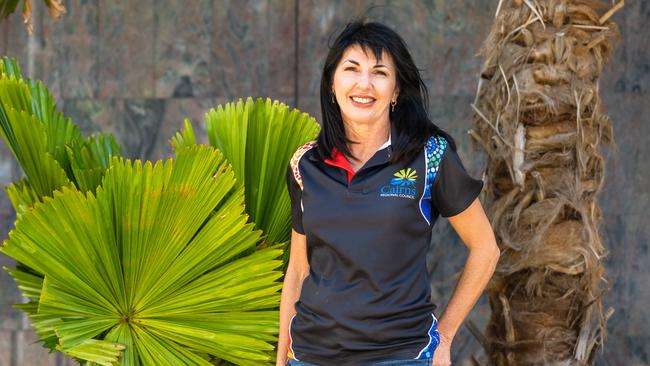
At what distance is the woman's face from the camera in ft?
8.27

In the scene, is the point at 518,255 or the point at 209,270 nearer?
the point at 209,270

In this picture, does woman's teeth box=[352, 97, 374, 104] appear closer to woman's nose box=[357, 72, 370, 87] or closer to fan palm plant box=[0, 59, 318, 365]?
woman's nose box=[357, 72, 370, 87]

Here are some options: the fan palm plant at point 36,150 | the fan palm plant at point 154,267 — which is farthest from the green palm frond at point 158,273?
the fan palm plant at point 36,150

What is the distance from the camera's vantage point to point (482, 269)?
101 inches

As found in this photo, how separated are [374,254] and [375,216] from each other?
9 cm

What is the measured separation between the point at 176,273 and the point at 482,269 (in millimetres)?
1110

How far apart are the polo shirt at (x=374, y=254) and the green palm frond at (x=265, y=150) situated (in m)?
1.06

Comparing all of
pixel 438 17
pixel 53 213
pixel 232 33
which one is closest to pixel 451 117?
pixel 438 17

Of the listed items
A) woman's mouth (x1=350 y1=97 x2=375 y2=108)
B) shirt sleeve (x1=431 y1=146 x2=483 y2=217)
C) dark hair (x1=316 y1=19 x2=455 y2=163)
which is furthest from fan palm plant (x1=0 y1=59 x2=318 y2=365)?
shirt sleeve (x1=431 y1=146 x2=483 y2=217)

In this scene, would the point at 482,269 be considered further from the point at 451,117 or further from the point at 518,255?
the point at 451,117

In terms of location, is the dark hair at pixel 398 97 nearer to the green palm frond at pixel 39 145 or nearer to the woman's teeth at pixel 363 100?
the woman's teeth at pixel 363 100

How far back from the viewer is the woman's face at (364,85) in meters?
2.52

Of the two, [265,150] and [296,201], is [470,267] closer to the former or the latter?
[296,201]

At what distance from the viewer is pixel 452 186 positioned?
2.47m
